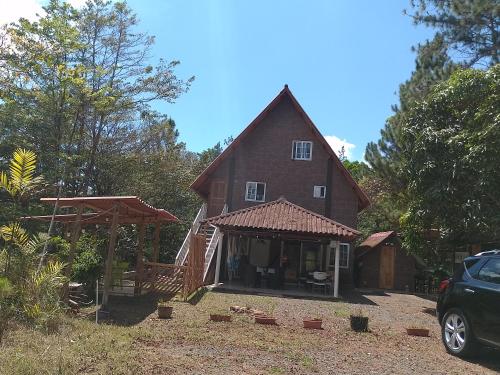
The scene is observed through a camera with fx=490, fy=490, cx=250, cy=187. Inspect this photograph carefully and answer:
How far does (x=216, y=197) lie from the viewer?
1003 inches

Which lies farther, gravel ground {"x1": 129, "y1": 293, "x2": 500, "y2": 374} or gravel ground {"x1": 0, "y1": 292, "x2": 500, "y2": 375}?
gravel ground {"x1": 129, "y1": 293, "x2": 500, "y2": 374}

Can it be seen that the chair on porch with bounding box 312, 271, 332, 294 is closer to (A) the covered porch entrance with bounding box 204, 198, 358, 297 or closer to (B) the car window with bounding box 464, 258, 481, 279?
(A) the covered porch entrance with bounding box 204, 198, 358, 297

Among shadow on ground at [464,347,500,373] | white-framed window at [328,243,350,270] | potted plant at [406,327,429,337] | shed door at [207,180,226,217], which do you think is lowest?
shadow on ground at [464,347,500,373]

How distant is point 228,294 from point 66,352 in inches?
418

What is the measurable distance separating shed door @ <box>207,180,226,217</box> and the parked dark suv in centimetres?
1732

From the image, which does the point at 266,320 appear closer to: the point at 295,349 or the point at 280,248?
the point at 295,349

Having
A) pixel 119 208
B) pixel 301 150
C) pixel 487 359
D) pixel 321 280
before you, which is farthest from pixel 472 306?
pixel 301 150

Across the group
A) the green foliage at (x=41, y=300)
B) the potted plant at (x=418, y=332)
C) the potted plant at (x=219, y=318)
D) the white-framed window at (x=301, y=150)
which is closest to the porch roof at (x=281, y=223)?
the white-framed window at (x=301, y=150)

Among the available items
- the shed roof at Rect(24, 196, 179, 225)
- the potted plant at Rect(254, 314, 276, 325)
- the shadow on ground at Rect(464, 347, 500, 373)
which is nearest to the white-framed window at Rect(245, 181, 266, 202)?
the shed roof at Rect(24, 196, 179, 225)

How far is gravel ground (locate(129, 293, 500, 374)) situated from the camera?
677 cm

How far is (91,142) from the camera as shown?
28734 millimetres

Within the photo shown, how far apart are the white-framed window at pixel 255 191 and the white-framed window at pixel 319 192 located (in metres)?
2.61

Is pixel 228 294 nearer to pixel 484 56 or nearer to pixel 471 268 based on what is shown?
pixel 471 268

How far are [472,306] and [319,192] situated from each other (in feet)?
57.2
